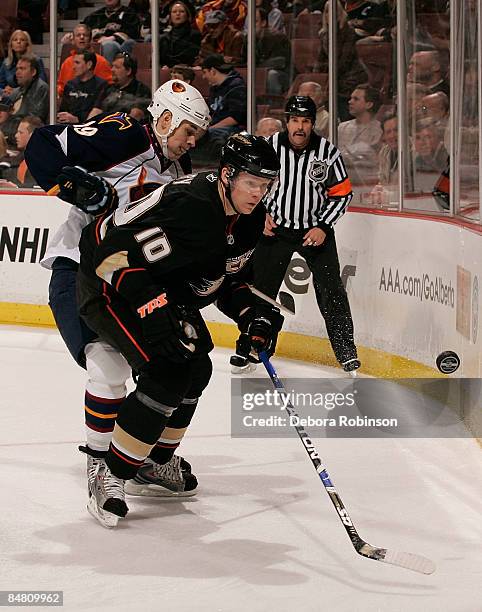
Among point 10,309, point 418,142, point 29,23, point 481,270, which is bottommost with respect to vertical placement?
point 10,309

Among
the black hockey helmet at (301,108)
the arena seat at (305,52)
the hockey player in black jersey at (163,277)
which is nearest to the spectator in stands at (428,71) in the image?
the black hockey helmet at (301,108)

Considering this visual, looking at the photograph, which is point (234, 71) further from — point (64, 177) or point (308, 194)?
point (64, 177)

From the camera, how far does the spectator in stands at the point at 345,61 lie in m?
6.23

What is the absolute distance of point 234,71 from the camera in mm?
6891

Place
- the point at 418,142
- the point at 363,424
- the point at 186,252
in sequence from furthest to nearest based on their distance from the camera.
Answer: the point at 418,142, the point at 363,424, the point at 186,252

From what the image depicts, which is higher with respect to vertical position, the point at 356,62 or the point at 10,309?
the point at 356,62

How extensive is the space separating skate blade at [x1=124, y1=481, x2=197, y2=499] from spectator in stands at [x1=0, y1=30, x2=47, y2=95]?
440 centimetres

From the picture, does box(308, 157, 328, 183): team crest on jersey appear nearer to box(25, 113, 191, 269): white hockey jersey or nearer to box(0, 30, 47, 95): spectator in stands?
box(25, 113, 191, 269): white hockey jersey

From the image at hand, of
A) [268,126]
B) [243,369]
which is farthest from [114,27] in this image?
[243,369]

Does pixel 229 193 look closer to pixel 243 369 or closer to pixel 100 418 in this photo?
pixel 100 418

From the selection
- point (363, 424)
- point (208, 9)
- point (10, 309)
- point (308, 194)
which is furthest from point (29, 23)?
point (363, 424)

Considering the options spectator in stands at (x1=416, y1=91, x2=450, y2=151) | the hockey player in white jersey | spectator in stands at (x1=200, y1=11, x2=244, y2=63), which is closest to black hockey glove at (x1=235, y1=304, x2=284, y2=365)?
the hockey player in white jersey

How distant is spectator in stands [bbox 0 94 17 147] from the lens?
7496 millimetres

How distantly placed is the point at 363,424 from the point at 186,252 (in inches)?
67.9
